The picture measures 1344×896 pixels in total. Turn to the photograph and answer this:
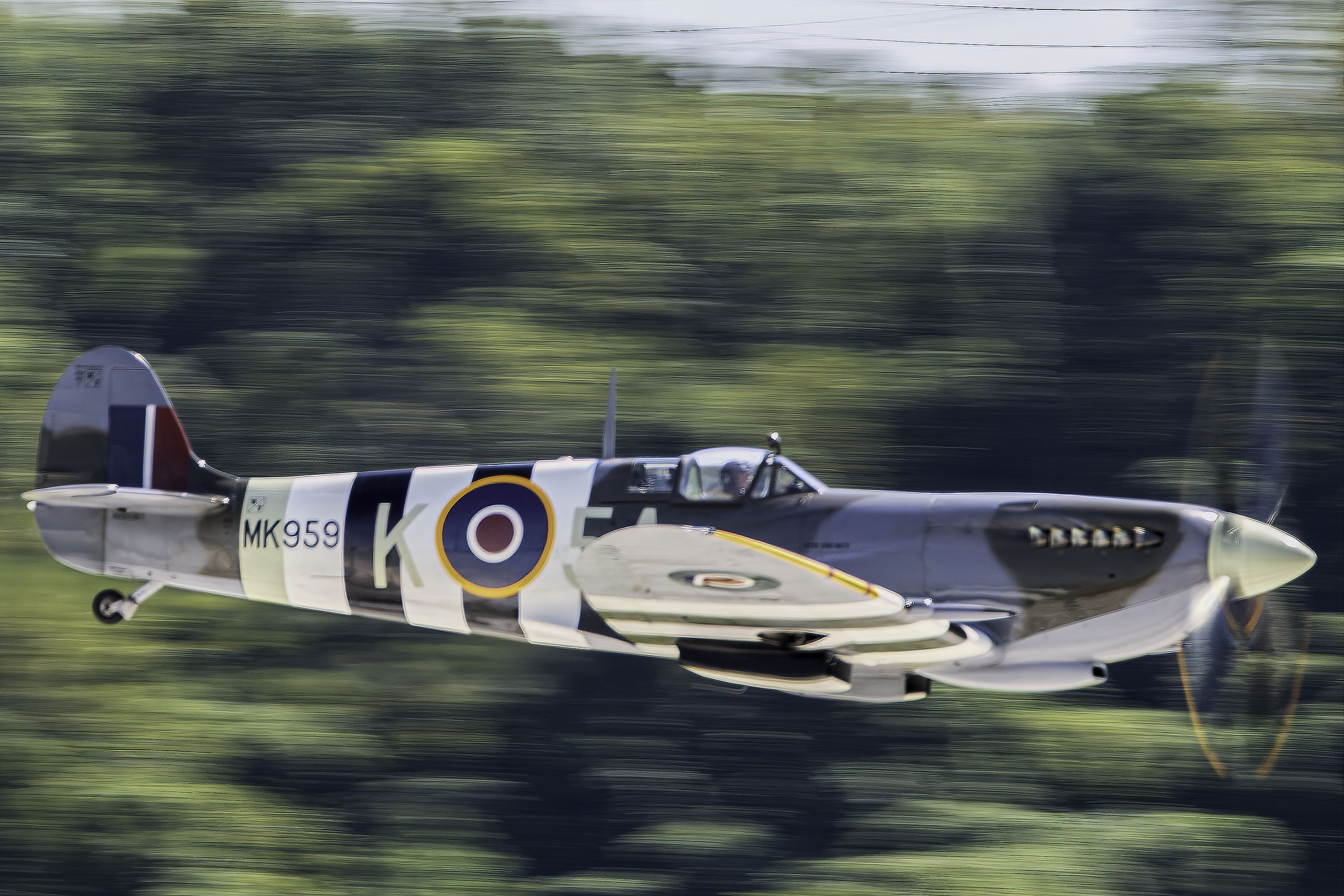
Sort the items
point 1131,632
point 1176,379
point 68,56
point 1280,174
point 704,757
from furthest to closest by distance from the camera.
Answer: point 68,56 → point 1280,174 → point 1176,379 → point 704,757 → point 1131,632

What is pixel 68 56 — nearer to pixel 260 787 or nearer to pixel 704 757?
pixel 260 787

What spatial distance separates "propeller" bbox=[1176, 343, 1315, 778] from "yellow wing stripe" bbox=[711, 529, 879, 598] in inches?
69.2

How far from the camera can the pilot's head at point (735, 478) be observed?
6832 mm

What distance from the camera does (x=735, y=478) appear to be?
686 cm

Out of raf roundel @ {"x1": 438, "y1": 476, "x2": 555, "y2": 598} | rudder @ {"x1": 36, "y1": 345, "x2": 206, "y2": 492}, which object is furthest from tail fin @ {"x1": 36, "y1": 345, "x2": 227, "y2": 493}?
raf roundel @ {"x1": 438, "y1": 476, "x2": 555, "y2": 598}

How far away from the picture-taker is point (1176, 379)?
12352 millimetres

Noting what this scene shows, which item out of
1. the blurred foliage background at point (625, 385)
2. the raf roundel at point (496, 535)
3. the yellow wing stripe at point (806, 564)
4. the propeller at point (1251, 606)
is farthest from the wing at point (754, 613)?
the blurred foliage background at point (625, 385)

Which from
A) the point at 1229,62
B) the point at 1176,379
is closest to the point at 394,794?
the point at 1176,379

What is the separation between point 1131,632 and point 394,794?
19.3ft

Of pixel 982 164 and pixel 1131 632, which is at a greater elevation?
pixel 982 164

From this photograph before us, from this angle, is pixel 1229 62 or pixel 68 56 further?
pixel 68 56

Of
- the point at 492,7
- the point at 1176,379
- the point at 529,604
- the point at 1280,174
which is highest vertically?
the point at 492,7

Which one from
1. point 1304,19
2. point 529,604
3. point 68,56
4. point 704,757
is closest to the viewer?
point 529,604

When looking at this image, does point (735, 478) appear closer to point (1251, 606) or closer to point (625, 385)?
point (1251, 606)
